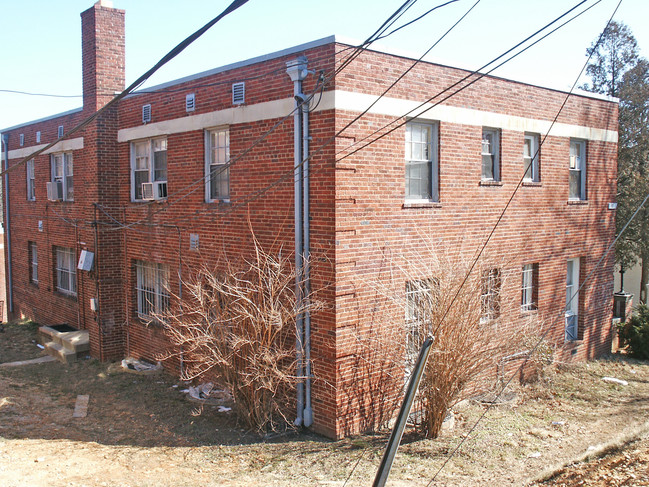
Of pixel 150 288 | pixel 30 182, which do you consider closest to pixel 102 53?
pixel 150 288

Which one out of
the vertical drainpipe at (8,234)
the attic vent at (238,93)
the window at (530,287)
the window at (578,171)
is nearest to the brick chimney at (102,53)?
the attic vent at (238,93)

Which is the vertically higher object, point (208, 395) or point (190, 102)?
point (190, 102)

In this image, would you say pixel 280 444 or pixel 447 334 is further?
pixel 280 444

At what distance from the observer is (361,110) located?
1016cm

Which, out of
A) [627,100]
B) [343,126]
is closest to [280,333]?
[343,126]

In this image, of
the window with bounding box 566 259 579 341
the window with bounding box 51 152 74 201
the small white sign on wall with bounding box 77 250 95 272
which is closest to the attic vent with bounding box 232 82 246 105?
the small white sign on wall with bounding box 77 250 95 272

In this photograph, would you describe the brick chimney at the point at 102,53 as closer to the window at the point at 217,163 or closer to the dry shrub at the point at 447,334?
the window at the point at 217,163

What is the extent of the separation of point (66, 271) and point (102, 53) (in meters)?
6.77

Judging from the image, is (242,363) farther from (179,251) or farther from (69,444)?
(179,251)

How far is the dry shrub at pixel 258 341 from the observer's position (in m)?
9.85

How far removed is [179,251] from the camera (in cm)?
1338

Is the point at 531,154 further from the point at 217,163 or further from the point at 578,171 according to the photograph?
the point at 217,163

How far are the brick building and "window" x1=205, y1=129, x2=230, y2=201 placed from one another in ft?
0.15

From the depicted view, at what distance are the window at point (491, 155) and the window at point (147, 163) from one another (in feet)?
23.6
